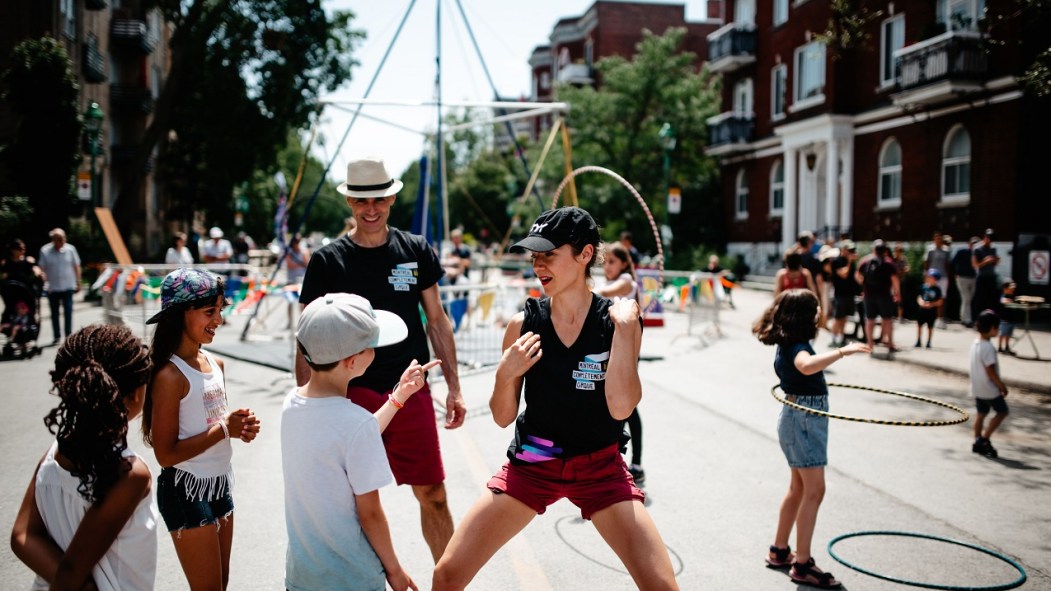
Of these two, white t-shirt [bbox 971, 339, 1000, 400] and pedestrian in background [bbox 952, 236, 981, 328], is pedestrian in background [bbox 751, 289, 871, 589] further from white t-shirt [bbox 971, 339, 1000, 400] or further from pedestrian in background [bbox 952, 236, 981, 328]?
pedestrian in background [bbox 952, 236, 981, 328]

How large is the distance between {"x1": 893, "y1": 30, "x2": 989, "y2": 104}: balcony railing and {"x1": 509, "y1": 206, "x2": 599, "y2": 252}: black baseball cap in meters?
22.3

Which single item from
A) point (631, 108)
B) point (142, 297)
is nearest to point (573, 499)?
point (142, 297)

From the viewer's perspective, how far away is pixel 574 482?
3375mm

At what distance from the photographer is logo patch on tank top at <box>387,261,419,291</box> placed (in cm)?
451

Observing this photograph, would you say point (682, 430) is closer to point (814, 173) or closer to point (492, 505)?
point (492, 505)

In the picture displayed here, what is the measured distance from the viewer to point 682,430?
8680 mm

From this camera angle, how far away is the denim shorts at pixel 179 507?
333 centimetres

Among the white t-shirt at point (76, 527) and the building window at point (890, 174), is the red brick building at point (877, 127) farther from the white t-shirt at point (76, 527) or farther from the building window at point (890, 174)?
the white t-shirt at point (76, 527)

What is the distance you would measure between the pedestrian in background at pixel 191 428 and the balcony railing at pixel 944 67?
2332 centimetres

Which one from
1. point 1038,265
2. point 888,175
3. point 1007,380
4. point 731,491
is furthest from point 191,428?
point 888,175

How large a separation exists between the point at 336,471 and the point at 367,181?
81.8 inches

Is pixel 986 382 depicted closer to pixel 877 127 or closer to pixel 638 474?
pixel 638 474

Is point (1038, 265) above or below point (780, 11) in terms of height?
below

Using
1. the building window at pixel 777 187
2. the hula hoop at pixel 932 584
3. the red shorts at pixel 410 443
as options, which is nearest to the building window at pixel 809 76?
the building window at pixel 777 187
